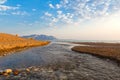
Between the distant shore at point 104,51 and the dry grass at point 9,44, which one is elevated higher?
the dry grass at point 9,44

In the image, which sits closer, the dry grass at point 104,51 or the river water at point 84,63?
the river water at point 84,63

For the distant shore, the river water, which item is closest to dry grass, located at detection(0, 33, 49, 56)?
the river water

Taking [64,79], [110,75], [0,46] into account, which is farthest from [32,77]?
[0,46]

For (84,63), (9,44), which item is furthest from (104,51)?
(9,44)

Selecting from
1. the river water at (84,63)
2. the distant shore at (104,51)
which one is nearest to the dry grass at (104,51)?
the distant shore at (104,51)

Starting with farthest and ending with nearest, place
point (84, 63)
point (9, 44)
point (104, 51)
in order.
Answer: point (9, 44) < point (104, 51) < point (84, 63)

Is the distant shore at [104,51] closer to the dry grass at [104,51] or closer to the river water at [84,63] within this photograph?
the dry grass at [104,51]

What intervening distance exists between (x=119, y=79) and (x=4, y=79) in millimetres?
12765

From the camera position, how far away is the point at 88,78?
1645cm

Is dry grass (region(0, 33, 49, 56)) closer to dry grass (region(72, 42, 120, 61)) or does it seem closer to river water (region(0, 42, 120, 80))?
river water (region(0, 42, 120, 80))

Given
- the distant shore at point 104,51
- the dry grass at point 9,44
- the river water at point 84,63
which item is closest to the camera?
the river water at point 84,63

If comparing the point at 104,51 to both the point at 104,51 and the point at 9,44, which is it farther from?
the point at 9,44

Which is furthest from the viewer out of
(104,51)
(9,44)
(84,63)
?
(9,44)

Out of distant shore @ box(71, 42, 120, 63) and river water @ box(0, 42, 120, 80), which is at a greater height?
distant shore @ box(71, 42, 120, 63)
